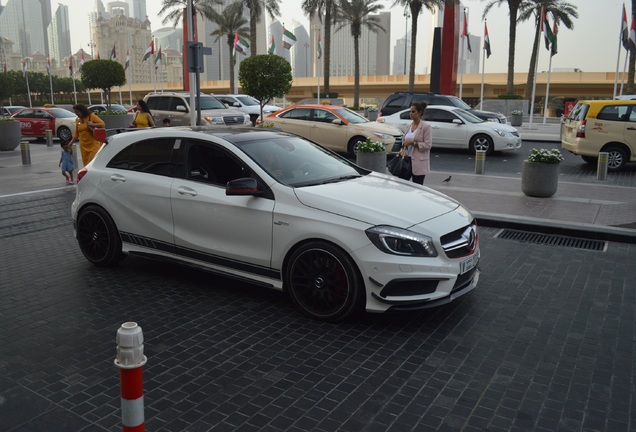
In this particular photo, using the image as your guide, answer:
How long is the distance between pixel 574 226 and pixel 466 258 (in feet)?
13.7

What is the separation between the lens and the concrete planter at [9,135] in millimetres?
20797

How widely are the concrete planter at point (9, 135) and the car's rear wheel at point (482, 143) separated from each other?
1621cm

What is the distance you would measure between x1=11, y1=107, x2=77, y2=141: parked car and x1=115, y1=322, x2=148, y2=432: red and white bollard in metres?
25.0

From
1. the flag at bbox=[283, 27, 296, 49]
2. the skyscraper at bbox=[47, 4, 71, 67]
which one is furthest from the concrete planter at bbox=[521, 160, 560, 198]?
the skyscraper at bbox=[47, 4, 71, 67]

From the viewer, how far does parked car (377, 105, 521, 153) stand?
1752cm

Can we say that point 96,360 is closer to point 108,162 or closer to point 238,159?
point 238,159

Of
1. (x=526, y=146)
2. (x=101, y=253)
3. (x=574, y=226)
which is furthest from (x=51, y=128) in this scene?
(x=574, y=226)

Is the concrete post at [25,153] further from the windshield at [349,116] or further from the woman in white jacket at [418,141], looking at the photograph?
the woman in white jacket at [418,141]

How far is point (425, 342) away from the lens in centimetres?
479

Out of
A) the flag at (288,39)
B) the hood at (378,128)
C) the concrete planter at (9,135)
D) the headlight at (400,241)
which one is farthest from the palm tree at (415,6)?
the headlight at (400,241)

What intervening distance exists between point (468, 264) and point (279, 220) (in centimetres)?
175

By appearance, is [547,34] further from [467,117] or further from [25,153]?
[25,153]

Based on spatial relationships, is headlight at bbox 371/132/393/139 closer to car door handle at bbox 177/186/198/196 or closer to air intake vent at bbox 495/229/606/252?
air intake vent at bbox 495/229/606/252

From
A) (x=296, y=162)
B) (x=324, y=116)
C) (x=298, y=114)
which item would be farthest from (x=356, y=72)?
(x=296, y=162)
